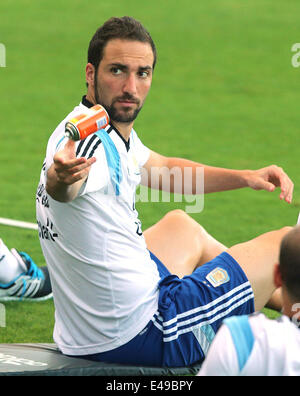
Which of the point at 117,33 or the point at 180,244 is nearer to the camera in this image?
the point at 117,33

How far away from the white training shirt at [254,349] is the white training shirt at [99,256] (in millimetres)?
1154

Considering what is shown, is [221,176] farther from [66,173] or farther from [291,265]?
[291,265]

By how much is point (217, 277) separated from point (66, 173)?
1005 millimetres

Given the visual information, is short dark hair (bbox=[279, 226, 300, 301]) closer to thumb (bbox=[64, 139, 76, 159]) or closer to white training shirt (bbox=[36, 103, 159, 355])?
thumb (bbox=[64, 139, 76, 159])

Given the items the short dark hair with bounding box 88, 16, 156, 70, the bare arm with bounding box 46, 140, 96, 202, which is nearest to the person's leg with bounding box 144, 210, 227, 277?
the short dark hair with bounding box 88, 16, 156, 70

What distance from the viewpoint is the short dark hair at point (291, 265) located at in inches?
104

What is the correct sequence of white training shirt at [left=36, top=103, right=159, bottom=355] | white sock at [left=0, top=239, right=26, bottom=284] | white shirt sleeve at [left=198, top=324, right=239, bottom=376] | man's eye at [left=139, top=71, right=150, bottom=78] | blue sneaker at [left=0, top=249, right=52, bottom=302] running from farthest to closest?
blue sneaker at [left=0, top=249, right=52, bottom=302] < white sock at [left=0, top=239, right=26, bottom=284] < man's eye at [left=139, top=71, right=150, bottom=78] < white training shirt at [left=36, top=103, right=159, bottom=355] < white shirt sleeve at [left=198, top=324, right=239, bottom=376]

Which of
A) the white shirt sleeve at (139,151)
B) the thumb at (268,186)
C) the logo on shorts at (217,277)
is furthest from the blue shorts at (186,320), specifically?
the white shirt sleeve at (139,151)

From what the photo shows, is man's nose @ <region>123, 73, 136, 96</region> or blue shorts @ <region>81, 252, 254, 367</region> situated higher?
man's nose @ <region>123, 73, 136, 96</region>

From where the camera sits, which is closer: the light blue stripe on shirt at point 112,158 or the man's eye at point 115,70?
the light blue stripe on shirt at point 112,158

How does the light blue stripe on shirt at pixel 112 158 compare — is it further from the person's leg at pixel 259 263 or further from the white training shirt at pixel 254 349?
the white training shirt at pixel 254 349

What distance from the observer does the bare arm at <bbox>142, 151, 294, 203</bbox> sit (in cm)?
408

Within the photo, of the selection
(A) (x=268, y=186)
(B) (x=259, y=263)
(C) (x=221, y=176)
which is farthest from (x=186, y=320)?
(C) (x=221, y=176)

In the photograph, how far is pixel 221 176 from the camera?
14.7ft
